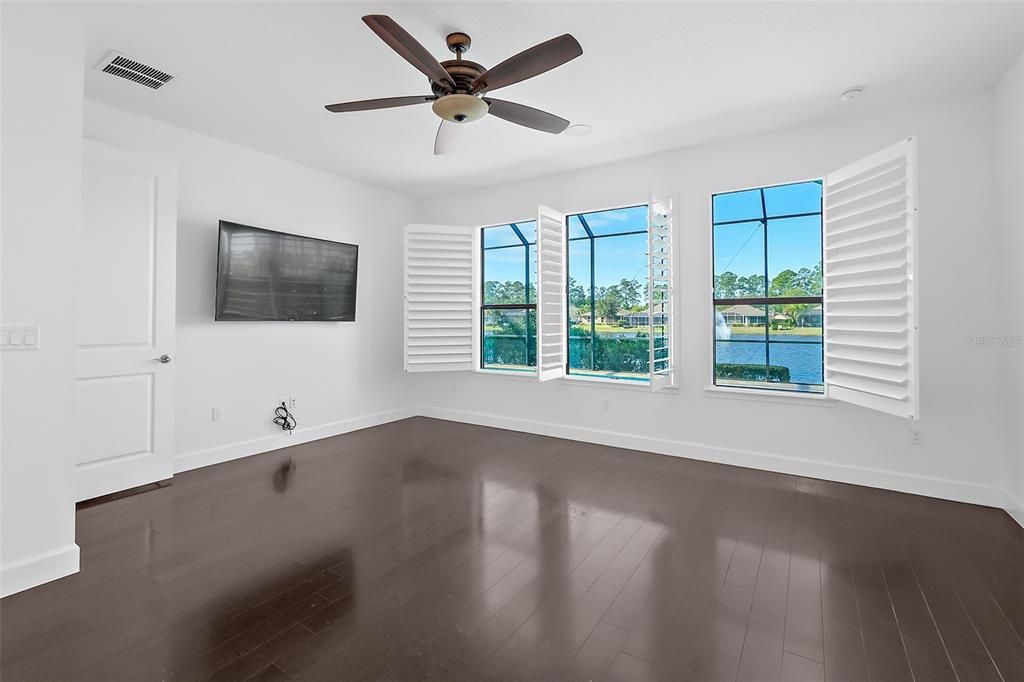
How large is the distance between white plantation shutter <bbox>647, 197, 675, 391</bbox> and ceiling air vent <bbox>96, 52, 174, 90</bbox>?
3473 millimetres

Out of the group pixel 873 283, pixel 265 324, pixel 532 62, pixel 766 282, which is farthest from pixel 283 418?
pixel 873 283

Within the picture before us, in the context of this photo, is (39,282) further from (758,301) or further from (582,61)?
(758,301)

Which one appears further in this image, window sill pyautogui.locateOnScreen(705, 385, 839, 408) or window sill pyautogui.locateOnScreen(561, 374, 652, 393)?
window sill pyautogui.locateOnScreen(561, 374, 652, 393)

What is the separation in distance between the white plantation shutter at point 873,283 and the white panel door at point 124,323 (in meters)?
4.88

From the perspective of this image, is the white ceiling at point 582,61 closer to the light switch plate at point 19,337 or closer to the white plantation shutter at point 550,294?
the white plantation shutter at point 550,294

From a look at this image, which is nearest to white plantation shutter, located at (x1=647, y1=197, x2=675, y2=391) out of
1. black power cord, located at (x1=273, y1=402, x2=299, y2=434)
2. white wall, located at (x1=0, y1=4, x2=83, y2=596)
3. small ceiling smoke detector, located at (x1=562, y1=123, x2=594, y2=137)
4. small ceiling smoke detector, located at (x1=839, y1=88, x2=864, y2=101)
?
small ceiling smoke detector, located at (x1=562, y1=123, x2=594, y2=137)

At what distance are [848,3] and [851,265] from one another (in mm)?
1619

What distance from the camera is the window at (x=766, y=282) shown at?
411 centimetres

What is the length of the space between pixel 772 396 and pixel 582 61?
2.89 metres

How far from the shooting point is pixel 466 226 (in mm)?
5566

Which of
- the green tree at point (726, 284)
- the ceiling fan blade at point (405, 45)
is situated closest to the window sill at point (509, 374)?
the green tree at point (726, 284)

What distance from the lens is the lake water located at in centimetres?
427

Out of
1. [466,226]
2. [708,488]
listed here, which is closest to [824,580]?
[708,488]

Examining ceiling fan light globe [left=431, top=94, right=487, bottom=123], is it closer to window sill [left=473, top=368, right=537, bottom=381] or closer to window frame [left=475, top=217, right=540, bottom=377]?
window frame [left=475, top=217, right=540, bottom=377]
